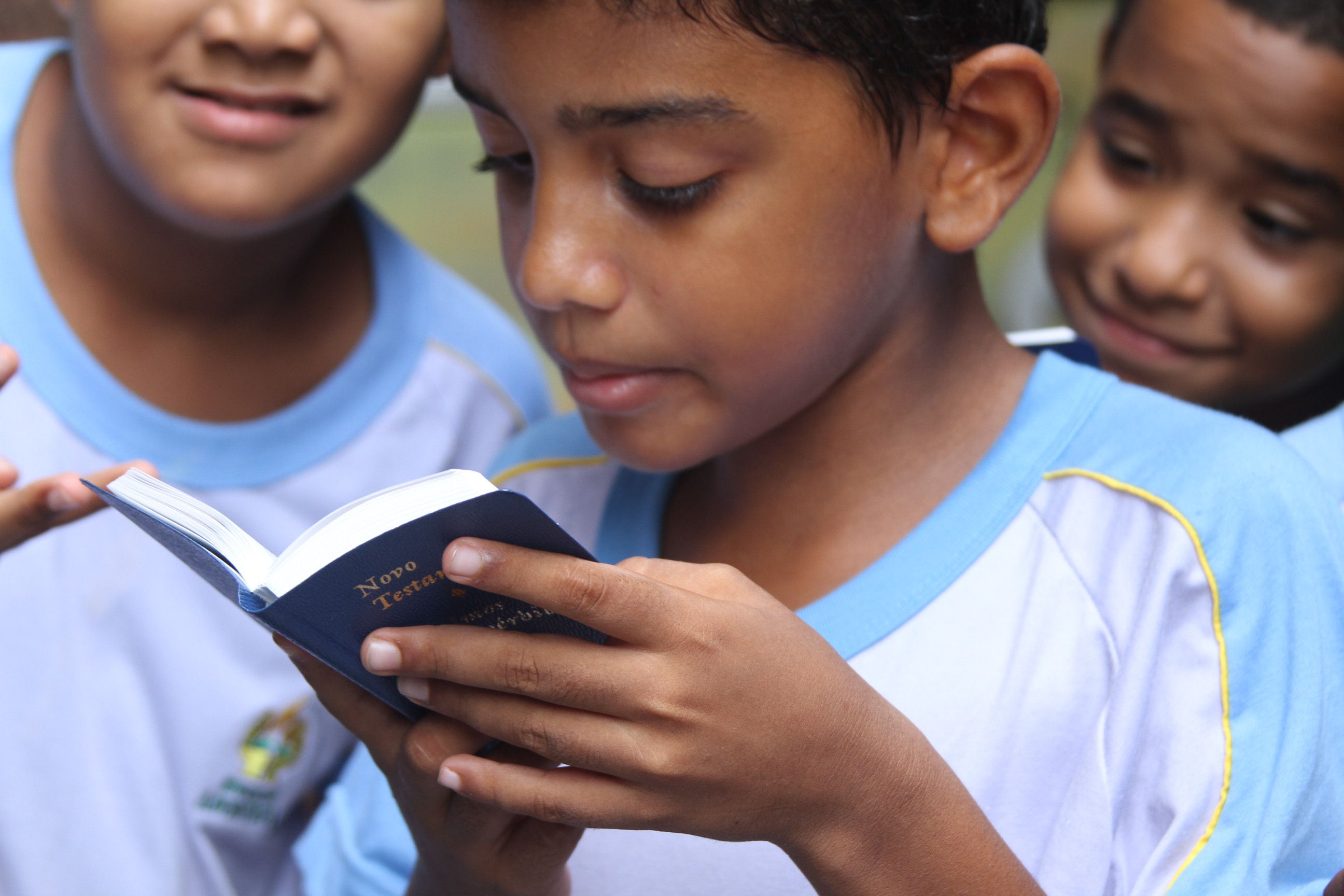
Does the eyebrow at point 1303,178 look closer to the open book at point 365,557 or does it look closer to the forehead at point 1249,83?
the forehead at point 1249,83

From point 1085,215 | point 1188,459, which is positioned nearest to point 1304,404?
point 1085,215

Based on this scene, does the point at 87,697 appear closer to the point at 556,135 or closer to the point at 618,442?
the point at 618,442

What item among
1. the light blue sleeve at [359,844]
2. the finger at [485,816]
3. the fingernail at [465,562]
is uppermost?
the fingernail at [465,562]

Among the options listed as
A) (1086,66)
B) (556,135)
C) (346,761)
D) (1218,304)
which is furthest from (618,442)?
(1086,66)

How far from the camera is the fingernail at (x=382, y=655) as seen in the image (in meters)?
0.71

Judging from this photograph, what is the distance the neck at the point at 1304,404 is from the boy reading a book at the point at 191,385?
892 mm

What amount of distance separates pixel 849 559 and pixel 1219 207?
0.73m

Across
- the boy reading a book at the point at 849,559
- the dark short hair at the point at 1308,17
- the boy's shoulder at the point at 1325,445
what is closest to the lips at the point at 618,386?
the boy reading a book at the point at 849,559

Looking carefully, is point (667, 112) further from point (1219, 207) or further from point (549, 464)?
point (1219, 207)

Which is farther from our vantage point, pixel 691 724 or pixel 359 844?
pixel 359 844

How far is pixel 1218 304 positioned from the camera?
1.50 m

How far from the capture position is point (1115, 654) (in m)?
0.91

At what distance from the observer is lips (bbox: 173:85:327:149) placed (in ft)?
3.95

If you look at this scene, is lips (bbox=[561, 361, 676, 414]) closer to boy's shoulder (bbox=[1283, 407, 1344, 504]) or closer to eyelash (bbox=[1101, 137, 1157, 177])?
boy's shoulder (bbox=[1283, 407, 1344, 504])
